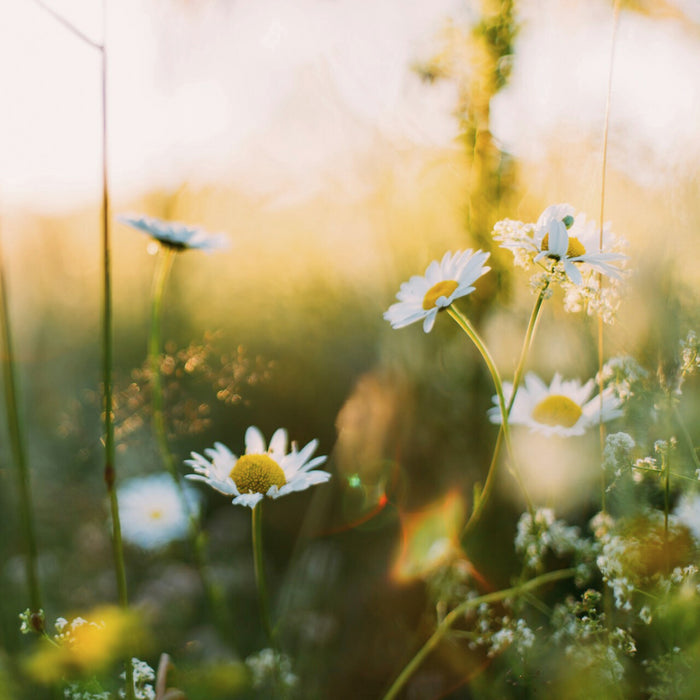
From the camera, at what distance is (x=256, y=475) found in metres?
0.59

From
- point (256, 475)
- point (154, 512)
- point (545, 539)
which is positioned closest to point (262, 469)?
point (256, 475)

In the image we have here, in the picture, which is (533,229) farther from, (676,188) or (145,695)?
(145,695)

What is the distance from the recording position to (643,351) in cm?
60

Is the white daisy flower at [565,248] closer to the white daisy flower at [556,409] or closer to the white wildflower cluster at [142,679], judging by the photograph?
the white daisy flower at [556,409]

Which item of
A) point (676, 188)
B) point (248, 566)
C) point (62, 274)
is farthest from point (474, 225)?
point (62, 274)

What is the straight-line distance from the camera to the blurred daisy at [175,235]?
2.59 ft

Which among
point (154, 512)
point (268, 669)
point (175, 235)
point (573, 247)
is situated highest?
point (573, 247)

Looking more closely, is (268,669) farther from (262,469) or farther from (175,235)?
(175,235)

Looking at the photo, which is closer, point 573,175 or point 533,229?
point 533,229

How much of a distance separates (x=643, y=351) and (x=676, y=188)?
164mm

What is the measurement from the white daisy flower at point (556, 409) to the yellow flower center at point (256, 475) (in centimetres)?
26

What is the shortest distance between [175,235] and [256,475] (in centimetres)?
41

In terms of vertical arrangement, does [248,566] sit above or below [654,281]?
below

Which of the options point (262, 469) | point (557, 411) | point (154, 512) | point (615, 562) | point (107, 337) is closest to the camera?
point (107, 337)
